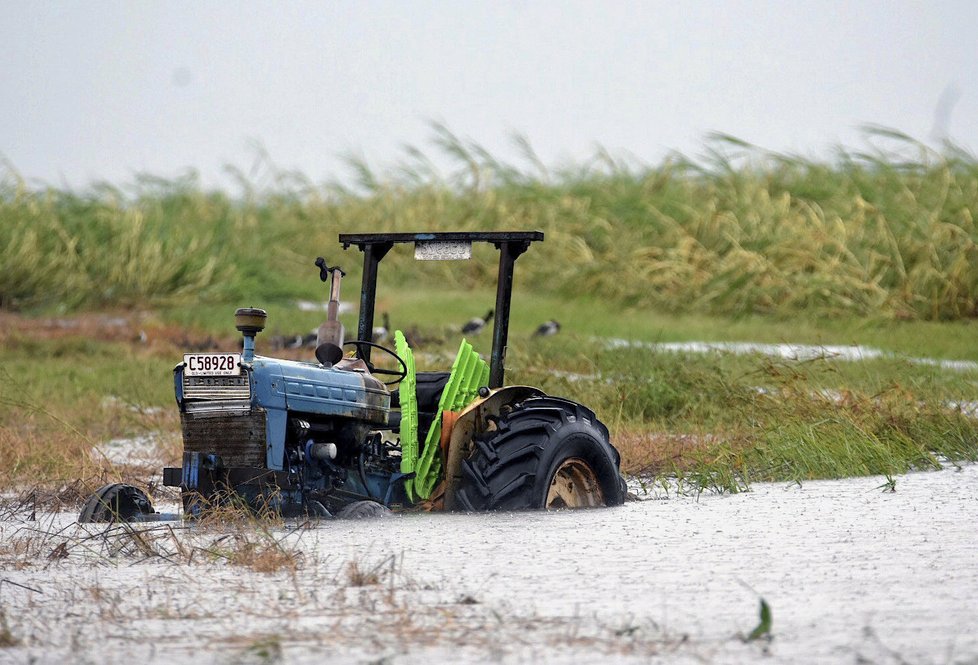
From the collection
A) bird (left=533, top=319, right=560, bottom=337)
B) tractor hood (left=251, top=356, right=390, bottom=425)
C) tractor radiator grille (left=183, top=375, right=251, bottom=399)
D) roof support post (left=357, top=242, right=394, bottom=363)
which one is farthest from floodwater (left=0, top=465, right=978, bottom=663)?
bird (left=533, top=319, right=560, bottom=337)

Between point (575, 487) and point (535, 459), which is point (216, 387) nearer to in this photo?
point (535, 459)

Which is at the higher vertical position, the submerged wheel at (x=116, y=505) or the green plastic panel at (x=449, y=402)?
the green plastic panel at (x=449, y=402)

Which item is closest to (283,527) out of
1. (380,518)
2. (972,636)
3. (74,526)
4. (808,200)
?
(380,518)

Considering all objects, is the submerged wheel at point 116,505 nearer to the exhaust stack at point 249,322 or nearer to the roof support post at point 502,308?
the exhaust stack at point 249,322

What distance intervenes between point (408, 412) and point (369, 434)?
0.44 meters

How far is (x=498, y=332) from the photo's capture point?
700 cm

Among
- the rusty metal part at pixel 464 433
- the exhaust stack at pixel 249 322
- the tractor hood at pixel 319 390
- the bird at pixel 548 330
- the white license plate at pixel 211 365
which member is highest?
the exhaust stack at pixel 249 322

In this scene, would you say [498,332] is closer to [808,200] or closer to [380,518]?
[380,518]

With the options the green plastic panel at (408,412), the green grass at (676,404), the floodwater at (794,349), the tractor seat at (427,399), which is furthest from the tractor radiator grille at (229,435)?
the floodwater at (794,349)

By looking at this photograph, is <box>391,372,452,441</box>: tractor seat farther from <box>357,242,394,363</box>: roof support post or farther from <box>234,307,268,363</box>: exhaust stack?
<box>234,307,268,363</box>: exhaust stack

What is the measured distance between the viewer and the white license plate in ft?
20.7

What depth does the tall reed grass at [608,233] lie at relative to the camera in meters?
19.8

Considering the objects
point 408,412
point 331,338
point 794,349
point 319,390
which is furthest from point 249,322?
point 794,349

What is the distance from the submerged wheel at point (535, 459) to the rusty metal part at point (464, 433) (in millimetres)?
43
